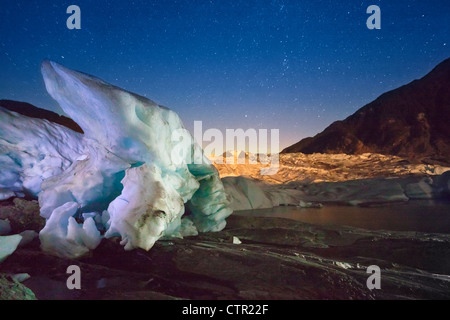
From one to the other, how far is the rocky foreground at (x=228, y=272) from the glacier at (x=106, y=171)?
0.30 meters

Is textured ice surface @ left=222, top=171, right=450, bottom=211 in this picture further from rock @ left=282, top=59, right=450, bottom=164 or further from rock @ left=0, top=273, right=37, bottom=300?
rock @ left=282, top=59, right=450, bottom=164

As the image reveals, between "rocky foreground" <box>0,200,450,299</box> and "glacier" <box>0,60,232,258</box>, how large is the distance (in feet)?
0.99

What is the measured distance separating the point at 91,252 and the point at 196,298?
5.67ft

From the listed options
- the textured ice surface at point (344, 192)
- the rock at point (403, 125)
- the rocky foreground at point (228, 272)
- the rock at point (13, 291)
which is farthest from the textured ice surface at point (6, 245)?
the rock at point (403, 125)

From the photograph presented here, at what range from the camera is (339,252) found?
12.3ft

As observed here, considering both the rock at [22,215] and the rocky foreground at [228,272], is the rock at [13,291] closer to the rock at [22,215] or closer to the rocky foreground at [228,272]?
the rocky foreground at [228,272]

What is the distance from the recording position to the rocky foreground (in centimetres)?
194

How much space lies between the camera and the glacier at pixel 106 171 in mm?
3085

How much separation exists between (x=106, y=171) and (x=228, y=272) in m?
2.47

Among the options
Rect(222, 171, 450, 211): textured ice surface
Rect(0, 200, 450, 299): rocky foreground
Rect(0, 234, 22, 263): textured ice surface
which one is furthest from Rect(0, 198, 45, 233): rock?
Rect(222, 171, 450, 211): textured ice surface

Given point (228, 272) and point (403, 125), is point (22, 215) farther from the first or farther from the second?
point (403, 125)

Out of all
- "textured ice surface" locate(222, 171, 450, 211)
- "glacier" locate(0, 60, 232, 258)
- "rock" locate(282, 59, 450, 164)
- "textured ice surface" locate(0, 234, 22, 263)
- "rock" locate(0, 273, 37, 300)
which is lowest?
"textured ice surface" locate(222, 171, 450, 211)
